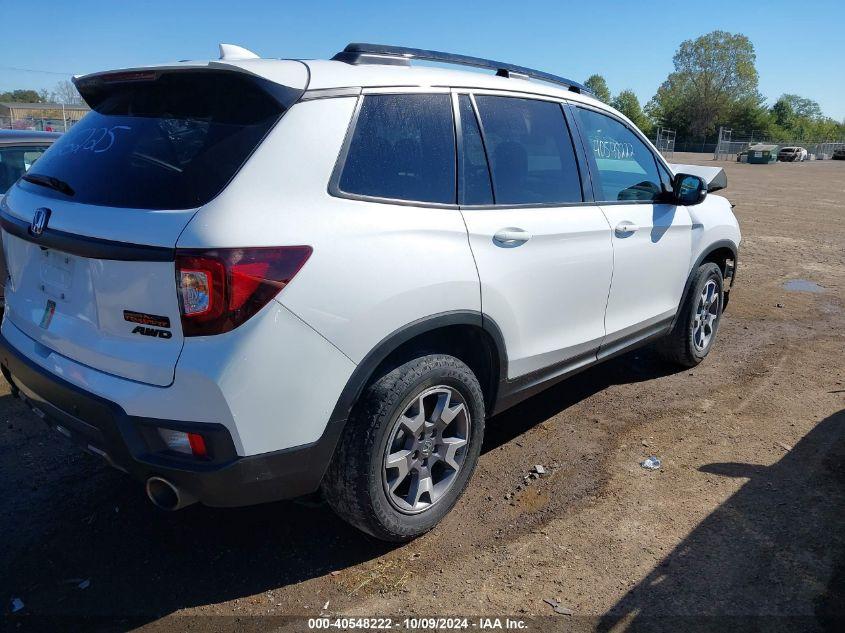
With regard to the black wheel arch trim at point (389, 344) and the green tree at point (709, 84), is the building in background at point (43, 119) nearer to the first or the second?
the black wheel arch trim at point (389, 344)

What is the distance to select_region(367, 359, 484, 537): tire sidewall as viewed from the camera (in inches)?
102

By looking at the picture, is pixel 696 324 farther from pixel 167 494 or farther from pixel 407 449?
pixel 167 494

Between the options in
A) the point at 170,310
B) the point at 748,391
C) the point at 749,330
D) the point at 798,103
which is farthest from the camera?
the point at 798,103

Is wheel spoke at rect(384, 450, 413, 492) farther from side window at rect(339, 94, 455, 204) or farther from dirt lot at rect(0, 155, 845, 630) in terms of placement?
side window at rect(339, 94, 455, 204)

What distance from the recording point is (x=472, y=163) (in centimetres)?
304

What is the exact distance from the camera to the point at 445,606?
2580mm

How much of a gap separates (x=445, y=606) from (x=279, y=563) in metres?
0.75

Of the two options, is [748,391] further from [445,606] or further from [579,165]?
[445,606]

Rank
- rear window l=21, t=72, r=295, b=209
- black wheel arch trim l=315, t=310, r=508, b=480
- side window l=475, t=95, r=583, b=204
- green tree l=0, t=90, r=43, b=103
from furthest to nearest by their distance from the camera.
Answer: green tree l=0, t=90, r=43, b=103, side window l=475, t=95, r=583, b=204, black wheel arch trim l=315, t=310, r=508, b=480, rear window l=21, t=72, r=295, b=209

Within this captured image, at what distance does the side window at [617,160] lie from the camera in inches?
151

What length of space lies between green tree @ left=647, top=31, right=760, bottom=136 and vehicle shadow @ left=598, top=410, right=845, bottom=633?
334ft

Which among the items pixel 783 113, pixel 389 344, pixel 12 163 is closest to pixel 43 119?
pixel 12 163

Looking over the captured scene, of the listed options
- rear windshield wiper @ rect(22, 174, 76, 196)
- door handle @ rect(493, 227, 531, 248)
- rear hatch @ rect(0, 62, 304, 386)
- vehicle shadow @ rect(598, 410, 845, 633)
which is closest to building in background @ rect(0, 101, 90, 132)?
rear windshield wiper @ rect(22, 174, 76, 196)

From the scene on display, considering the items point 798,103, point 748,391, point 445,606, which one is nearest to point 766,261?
point 748,391
